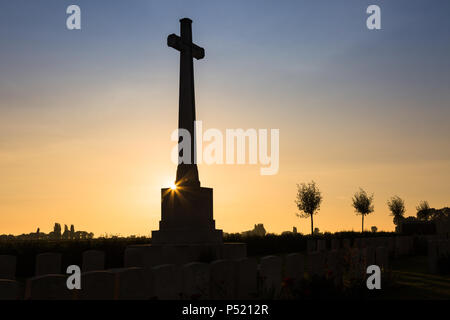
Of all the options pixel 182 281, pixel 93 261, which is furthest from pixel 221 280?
pixel 93 261

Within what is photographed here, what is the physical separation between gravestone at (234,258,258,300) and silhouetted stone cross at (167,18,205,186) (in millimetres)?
7757

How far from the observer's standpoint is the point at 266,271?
27.7 feet

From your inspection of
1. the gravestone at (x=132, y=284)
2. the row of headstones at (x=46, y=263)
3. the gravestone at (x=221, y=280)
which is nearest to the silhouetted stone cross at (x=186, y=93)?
the row of headstones at (x=46, y=263)

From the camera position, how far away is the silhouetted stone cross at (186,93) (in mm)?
15922

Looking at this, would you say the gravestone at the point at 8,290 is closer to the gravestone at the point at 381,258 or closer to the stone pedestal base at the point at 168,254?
Answer: the stone pedestal base at the point at 168,254

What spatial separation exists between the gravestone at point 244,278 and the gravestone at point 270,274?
19 centimetres

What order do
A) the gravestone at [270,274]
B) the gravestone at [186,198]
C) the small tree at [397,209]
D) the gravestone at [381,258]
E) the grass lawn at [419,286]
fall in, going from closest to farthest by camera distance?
the gravestone at [270,274] → the grass lawn at [419,286] → the gravestone at [381,258] → the gravestone at [186,198] → the small tree at [397,209]

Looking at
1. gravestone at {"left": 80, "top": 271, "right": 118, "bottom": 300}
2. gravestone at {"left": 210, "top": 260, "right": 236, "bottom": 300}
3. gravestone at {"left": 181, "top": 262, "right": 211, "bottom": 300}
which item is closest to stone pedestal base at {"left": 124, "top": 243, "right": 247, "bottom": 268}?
gravestone at {"left": 210, "top": 260, "right": 236, "bottom": 300}

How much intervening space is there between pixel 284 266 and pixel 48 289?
17.6 feet

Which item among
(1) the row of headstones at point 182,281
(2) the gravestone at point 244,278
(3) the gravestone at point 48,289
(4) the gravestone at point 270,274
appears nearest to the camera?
(3) the gravestone at point 48,289

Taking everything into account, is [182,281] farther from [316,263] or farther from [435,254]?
[435,254]
